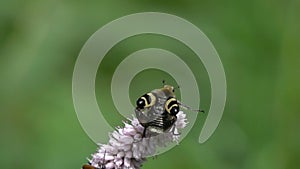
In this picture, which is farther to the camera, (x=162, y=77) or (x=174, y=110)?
(x=162, y=77)

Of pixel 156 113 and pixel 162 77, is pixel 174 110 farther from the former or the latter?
pixel 162 77

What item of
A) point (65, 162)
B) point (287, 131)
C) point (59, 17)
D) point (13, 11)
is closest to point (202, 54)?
point (287, 131)

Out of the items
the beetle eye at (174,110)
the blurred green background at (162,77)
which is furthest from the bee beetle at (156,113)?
the blurred green background at (162,77)

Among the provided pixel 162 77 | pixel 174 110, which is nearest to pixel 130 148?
pixel 174 110

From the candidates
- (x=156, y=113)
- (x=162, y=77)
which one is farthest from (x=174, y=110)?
(x=162, y=77)

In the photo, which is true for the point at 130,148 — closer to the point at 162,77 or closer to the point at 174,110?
the point at 174,110

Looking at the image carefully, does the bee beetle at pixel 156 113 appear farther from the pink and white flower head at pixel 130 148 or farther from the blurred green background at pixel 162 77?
the blurred green background at pixel 162 77

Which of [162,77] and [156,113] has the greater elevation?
[162,77]
